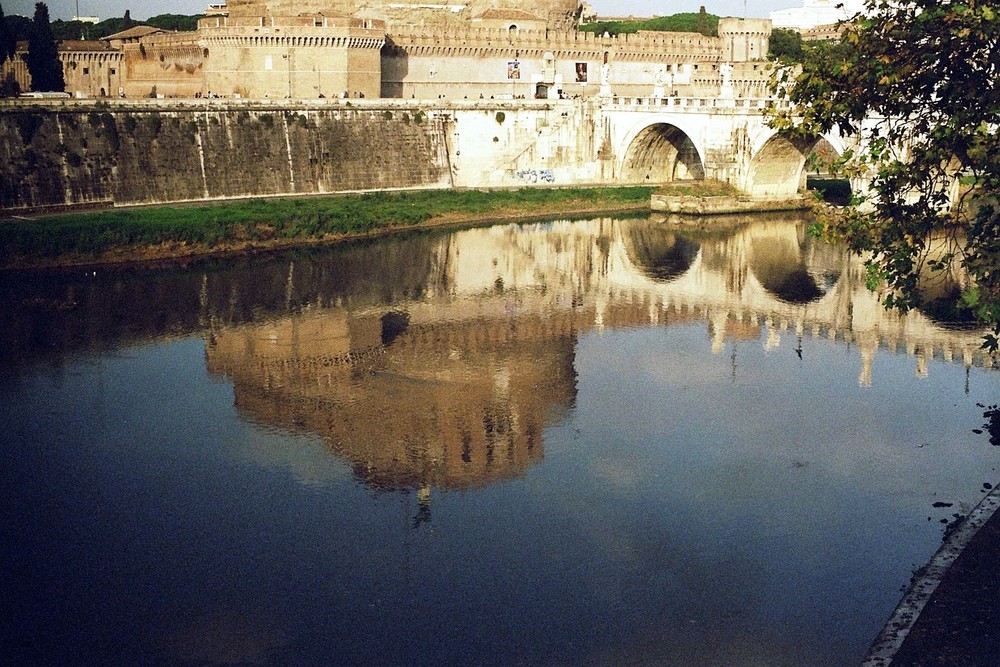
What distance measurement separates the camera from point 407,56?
49.6m

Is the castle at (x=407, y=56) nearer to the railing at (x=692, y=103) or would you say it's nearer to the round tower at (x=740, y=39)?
the round tower at (x=740, y=39)

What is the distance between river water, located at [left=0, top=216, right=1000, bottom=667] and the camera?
11445 millimetres

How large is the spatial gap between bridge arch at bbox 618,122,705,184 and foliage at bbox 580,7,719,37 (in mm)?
17890

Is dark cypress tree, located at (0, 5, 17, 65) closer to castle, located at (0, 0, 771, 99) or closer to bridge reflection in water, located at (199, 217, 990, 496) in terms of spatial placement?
castle, located at (0, 0, 771, 99)

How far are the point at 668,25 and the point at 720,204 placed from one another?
3243cm

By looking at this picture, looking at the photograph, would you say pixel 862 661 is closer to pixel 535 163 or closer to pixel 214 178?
pixel 214 178

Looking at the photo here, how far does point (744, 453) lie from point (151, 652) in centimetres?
835

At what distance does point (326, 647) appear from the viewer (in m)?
11.0

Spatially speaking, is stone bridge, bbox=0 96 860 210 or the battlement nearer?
stone bridge, bbox=0 96 860 210

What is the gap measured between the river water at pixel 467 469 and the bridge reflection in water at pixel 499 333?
0.09 meters

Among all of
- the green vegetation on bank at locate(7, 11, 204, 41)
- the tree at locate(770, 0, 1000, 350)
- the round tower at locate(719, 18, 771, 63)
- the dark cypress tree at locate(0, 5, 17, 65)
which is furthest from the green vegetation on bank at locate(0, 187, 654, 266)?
the green vegetation on bank at locate(7, 11, 204, 41)

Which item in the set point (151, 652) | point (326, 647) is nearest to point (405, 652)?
point (326, 647)

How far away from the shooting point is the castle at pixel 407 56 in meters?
44.2

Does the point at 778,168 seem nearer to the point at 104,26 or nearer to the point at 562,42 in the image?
the point at 562,42
